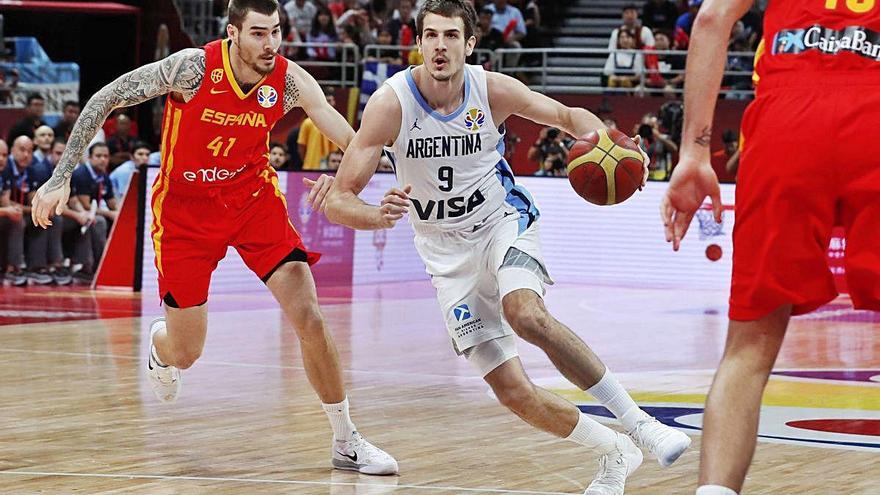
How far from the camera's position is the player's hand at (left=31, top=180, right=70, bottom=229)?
6.03 meters

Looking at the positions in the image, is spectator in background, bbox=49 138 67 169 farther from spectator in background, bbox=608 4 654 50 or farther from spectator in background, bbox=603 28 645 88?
spectator in background, bbox=608 4 654 50

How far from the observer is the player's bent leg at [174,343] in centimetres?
691

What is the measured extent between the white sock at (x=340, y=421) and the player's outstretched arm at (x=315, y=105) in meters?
1.15

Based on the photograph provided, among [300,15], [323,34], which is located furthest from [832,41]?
[300,15]

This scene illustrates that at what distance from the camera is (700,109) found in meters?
3.55

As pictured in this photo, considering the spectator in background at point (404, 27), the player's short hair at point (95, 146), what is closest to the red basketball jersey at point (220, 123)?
the player's short hair at point (95, 146)

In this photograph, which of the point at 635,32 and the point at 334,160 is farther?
the point at 635,32

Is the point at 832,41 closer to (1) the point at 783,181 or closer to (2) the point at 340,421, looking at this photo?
(1) the point at 783,181

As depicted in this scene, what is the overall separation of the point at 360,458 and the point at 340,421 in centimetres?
22

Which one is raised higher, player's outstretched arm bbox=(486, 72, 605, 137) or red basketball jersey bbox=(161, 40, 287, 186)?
player's outstretched arm bbox=(486, 72, 605, 137)

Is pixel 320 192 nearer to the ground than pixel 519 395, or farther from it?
farther from it

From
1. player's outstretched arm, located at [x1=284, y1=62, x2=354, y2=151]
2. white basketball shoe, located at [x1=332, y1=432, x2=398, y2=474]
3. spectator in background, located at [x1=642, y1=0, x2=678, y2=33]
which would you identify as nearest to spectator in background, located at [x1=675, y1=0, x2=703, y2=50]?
spectator in background, located at [x1=642, y1=0, x2=678, y2=33]

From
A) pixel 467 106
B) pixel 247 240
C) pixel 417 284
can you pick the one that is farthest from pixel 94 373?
pixel 417 284

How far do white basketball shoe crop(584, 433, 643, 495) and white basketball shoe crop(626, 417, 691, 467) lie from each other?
107 mm
